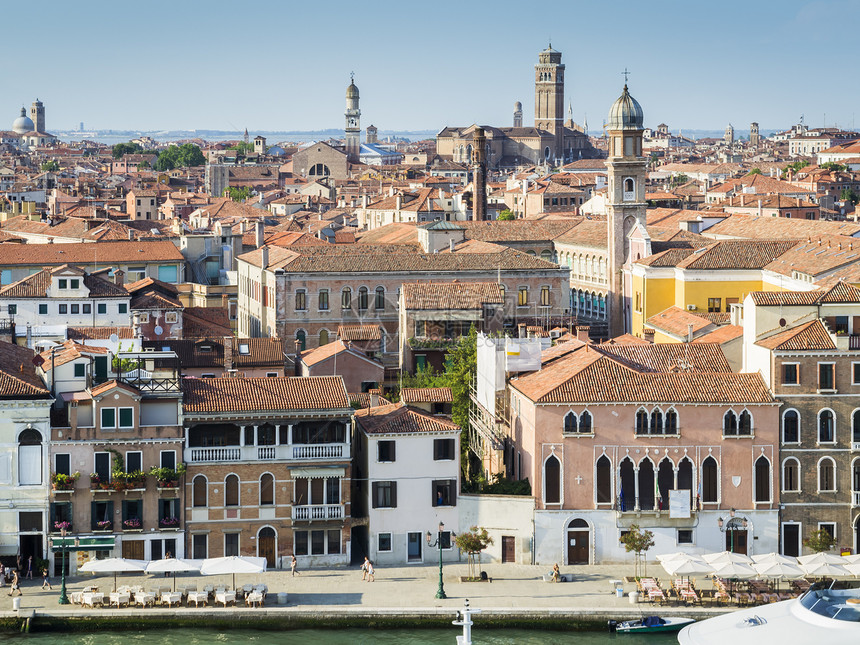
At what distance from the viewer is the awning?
31328 mm

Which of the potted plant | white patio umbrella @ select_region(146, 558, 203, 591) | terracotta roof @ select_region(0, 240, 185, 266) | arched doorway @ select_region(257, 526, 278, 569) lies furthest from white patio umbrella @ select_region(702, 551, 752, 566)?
terracotta roof @ select_region(0, 240, 185, 266)

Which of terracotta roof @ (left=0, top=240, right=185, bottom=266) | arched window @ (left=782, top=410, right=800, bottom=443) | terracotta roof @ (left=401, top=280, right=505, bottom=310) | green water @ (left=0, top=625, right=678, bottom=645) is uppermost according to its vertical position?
terracotta roof @ (left=0, top=240, right=185, bottom=266)

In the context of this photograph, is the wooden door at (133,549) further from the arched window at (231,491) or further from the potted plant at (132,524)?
the arched window at (231,491)

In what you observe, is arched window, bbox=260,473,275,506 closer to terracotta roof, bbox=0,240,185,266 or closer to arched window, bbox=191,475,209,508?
arched window, bbox=191,475,209,508

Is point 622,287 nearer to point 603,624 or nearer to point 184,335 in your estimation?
point 184,335

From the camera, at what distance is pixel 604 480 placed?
3256cm

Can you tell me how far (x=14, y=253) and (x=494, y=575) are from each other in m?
34.2

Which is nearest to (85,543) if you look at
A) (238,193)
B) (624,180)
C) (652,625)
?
(652,625)

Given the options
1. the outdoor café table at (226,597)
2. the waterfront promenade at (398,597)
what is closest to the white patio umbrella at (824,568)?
the waterfront promenade at (398,597)

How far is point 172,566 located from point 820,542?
41.7 feet

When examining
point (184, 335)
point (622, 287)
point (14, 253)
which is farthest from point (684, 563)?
point (14, 253)

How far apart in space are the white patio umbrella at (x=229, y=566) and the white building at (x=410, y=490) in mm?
3039

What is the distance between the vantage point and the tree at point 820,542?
32.4 meters

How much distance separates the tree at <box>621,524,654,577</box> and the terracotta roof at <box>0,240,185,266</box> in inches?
1297
